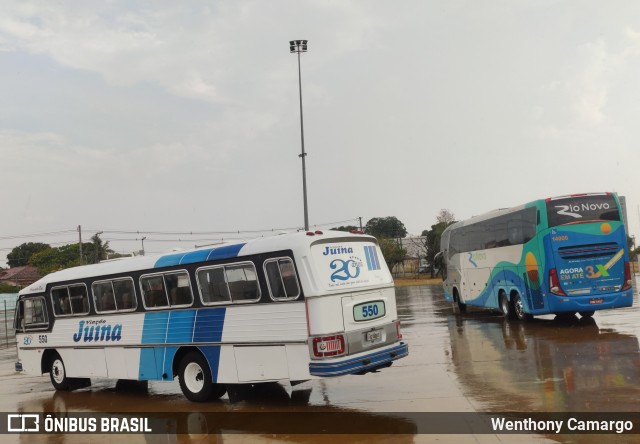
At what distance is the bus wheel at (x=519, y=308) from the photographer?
63.5 ft

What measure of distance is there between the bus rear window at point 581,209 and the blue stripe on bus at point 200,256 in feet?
32.3

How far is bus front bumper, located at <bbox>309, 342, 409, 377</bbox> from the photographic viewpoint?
9297 millimetres

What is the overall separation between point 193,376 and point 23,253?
102512 millimetres

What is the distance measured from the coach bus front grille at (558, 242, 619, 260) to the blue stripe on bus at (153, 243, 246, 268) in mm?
10129

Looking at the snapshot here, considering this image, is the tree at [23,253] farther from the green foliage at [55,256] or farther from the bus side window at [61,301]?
the bus side window at [61,301]

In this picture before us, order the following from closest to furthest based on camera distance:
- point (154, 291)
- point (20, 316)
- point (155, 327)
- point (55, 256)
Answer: point (155, 327) → point (154, 291) → point (20, 316) → point (55, 256)

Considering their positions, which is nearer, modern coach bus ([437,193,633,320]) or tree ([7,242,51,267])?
modern coach bus ([437,193,633,320])

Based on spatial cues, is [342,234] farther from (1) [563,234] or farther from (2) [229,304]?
(1) [563,234]

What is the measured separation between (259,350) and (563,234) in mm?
10342

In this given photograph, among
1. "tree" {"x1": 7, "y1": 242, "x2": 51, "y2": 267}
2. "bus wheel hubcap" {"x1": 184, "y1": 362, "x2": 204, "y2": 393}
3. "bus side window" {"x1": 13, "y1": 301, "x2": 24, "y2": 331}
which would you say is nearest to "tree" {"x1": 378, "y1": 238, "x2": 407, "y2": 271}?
"bus side window" {"x1": 13, "y1": 301, "x2": 24, "y2": 331}

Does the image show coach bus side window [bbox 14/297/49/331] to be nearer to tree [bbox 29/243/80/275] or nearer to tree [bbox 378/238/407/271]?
tree [bbox 378/238/407/271]

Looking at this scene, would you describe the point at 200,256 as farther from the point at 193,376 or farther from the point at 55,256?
the point at 55,256

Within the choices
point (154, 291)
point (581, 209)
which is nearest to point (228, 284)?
point (154, 291)

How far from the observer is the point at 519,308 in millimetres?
19594
